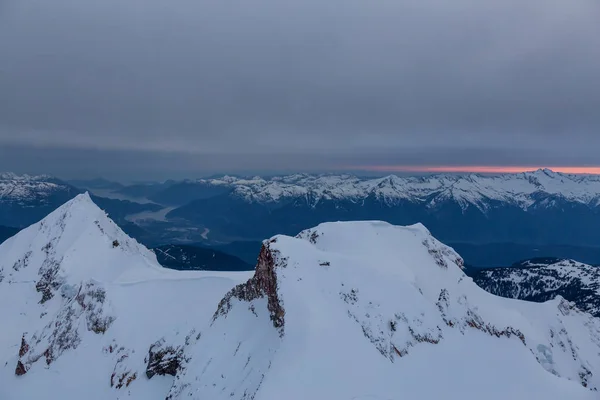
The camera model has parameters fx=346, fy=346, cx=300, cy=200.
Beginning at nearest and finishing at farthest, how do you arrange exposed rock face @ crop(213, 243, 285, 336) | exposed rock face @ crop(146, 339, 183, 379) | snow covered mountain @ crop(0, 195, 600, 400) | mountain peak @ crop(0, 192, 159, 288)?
1. snow covered mountain @ crop(0, 195, 600, 400)
2. exposed rock face @ crop(213, 243, 285, 336)
3. exposed rock face @ crop(146, 339, 183, 379)
4. mountain peak @ crop(0, 192, 159, 288)

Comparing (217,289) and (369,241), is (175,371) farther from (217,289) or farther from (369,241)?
(369,241)

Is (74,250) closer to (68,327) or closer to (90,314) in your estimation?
(68,327)

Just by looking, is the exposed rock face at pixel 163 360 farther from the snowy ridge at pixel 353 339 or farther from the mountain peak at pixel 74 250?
the mountain peak at pixel 74 250

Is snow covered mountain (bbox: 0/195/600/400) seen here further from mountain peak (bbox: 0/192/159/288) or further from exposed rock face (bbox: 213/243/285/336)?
mountain peak (bbox: 0/192/159/288)

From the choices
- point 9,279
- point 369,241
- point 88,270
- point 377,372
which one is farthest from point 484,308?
point 9,279

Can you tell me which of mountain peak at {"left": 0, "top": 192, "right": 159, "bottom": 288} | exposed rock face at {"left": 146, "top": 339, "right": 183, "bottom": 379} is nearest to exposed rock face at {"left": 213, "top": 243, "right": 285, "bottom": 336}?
exposed rock face at {"left": 146, "top": 339, "right": 183, "bottom": 379}

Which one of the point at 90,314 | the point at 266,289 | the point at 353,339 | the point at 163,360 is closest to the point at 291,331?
the point at 353,339

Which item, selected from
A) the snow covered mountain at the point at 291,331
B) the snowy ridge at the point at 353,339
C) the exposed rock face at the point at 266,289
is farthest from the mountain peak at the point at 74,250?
the snowy ridge at the point at 353,339
